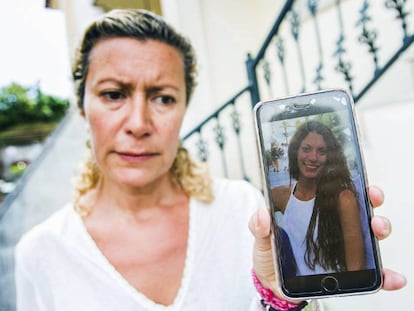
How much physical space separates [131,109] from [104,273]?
1.04 ft

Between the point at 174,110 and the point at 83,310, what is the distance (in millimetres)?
422

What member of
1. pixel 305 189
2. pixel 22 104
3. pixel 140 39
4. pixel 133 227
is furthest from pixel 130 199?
pixel 22 104

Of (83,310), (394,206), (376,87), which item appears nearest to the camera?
(83,310)

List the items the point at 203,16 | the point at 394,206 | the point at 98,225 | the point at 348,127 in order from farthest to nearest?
the point at 203,16
the point at 394,206
the point at 98,225
the point at 348,127

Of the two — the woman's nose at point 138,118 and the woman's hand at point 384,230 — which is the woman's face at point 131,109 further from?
the woman's hand at point 384,230

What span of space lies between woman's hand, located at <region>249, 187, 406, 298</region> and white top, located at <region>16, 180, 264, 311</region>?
0.53 ft

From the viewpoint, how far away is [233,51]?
2.40 metres

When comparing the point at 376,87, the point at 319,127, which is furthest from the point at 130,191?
the point at 376,87

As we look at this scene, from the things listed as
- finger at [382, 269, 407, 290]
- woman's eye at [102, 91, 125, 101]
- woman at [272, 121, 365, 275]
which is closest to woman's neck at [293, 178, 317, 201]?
woman at [272, 121, 365, 275]

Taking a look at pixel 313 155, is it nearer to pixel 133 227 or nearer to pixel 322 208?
pixel 322 208

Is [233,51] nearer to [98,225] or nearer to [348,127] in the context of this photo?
[98,225]

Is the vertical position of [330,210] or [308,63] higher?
[308,63]

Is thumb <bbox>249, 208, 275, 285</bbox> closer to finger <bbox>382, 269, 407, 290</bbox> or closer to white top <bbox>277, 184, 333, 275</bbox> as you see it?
white top <bbox>277, 184, 333, 275</bbox>

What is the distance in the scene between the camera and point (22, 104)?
1354mm
